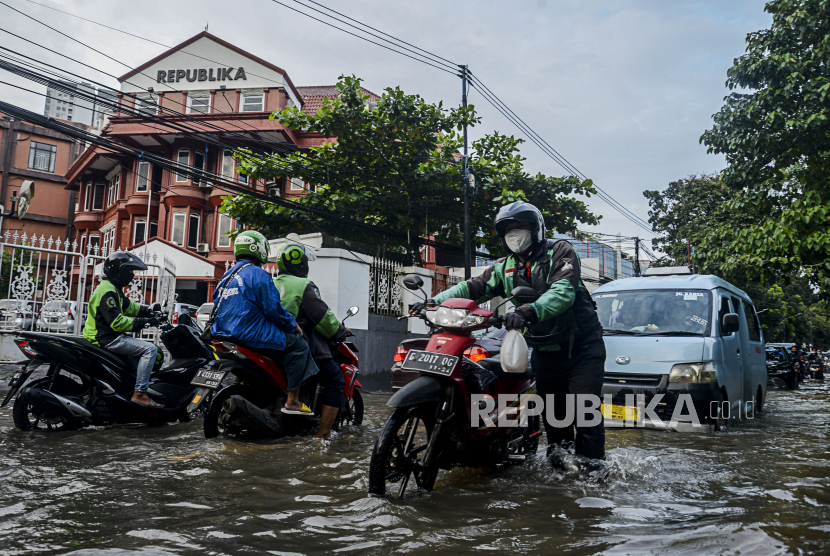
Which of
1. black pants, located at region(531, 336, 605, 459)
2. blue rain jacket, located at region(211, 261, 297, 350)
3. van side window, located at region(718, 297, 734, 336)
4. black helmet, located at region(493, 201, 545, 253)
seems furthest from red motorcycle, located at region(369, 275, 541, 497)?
van side window, located at region(718, 297, 734, 336)

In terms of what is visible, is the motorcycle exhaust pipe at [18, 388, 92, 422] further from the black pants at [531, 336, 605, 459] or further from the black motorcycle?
the black pants at [531, 336, 605, 459]

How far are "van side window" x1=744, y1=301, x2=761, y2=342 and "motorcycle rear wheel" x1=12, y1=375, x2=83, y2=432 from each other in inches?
312

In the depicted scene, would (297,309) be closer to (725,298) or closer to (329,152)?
(725,298)

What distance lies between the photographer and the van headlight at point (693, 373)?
619 cm

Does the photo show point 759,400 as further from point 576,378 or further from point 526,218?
point 526,218

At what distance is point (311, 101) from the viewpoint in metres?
35.6

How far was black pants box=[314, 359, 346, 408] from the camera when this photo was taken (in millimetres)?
5488

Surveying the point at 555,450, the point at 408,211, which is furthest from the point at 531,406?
the point at 408,211

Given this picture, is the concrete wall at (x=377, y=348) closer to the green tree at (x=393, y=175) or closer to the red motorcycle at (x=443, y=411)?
the green tree at (x=393, y=175)

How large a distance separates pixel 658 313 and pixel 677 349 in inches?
34.3

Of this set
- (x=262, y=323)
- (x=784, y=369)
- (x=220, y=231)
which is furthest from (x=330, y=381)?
(x=220, y=231)

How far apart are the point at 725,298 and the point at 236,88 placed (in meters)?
26.7

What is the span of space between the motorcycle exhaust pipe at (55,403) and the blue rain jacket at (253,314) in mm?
1504

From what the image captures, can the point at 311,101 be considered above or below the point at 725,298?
above
